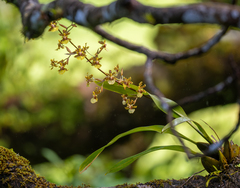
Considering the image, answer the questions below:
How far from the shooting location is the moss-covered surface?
65 centimetres

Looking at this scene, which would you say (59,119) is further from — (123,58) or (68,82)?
(123,58)

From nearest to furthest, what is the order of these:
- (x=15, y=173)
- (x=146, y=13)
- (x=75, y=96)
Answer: (x=146, y=13)
(x=15, y=173)
(x=75, y=96)

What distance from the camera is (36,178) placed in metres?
0.68

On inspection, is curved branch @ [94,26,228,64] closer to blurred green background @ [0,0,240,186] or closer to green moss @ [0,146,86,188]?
green moss @ [0,146,86,188]

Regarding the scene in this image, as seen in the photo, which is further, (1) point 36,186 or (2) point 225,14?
(1) point 36,186

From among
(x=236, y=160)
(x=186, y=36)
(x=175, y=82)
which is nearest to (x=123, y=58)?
(x=175, y=82)

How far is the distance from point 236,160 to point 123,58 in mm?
1067

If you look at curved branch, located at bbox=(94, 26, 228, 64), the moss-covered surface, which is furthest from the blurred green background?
curved branch, located at bbox=(94, 26, 228, 64)

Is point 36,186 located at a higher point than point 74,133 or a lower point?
lower

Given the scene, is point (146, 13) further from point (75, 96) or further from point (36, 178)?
point (75, 96)

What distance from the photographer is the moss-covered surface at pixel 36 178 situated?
0.65m

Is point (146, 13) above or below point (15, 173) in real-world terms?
above

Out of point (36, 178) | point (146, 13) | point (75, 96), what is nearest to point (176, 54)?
point (146, 13)

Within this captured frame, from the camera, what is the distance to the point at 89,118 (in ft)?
4.99
